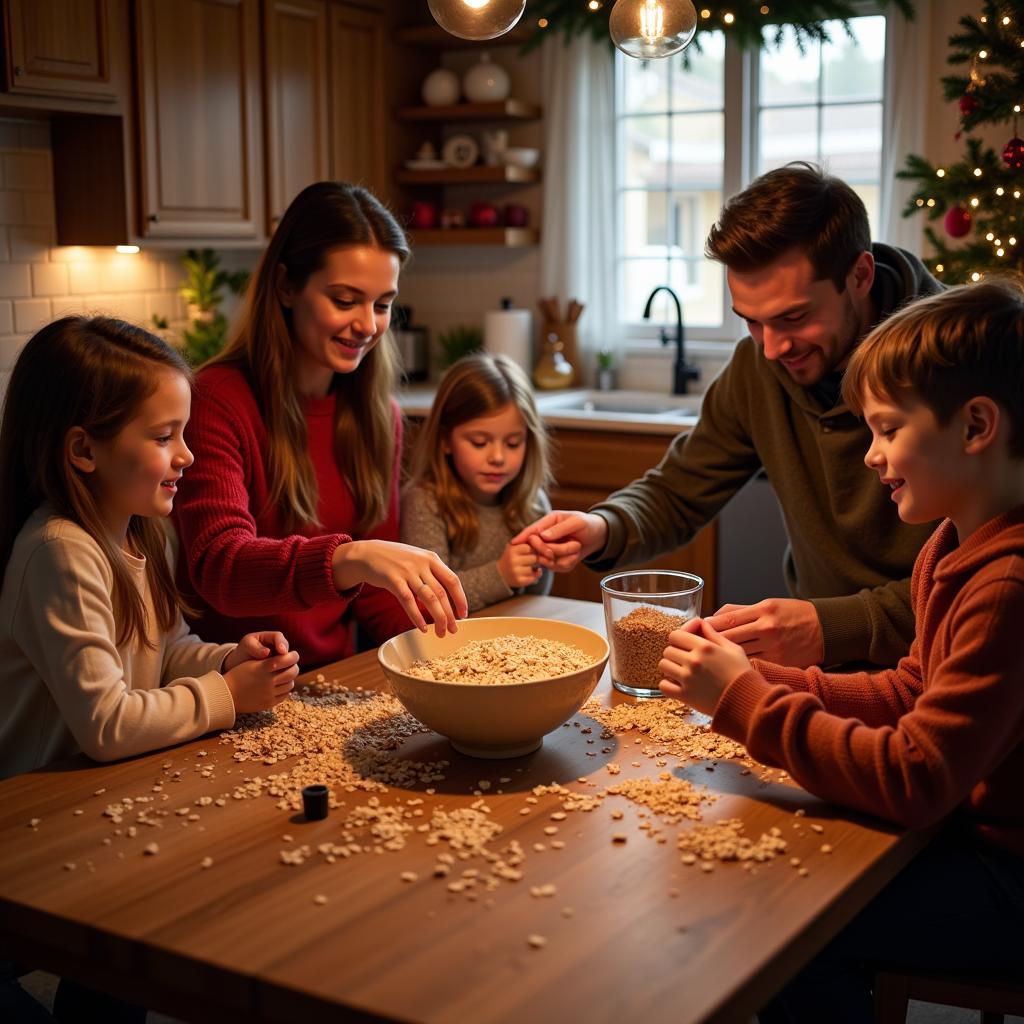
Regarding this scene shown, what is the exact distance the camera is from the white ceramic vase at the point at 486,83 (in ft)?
15.2

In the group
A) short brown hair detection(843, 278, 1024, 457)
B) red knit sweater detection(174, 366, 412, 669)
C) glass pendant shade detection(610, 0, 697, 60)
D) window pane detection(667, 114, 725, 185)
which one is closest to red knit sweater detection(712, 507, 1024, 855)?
short brown hair detection(843, 278, 1024, 457)

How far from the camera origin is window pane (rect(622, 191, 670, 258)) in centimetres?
471

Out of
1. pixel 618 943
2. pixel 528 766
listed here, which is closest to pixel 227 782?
pixel 528 766

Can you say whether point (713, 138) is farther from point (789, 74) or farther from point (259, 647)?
point (259, 647)

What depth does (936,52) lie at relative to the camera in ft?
13.0

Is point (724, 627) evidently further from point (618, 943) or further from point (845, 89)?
point (845, 89)

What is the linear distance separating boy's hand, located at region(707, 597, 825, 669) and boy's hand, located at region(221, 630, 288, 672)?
59 cm

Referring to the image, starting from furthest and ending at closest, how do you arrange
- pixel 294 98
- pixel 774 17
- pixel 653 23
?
pixel 294 98, pixel 774 17, pixel 653 23

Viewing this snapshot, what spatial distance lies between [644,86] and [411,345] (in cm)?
130

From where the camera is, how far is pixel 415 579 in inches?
67.4

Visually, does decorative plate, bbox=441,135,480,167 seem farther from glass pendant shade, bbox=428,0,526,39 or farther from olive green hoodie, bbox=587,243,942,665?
glass pendant shade, bbox=428,0,526,39

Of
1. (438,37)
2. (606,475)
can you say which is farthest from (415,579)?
(438,37)

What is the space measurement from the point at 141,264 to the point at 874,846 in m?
3.37

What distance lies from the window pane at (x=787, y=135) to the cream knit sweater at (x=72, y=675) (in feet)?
10.7
